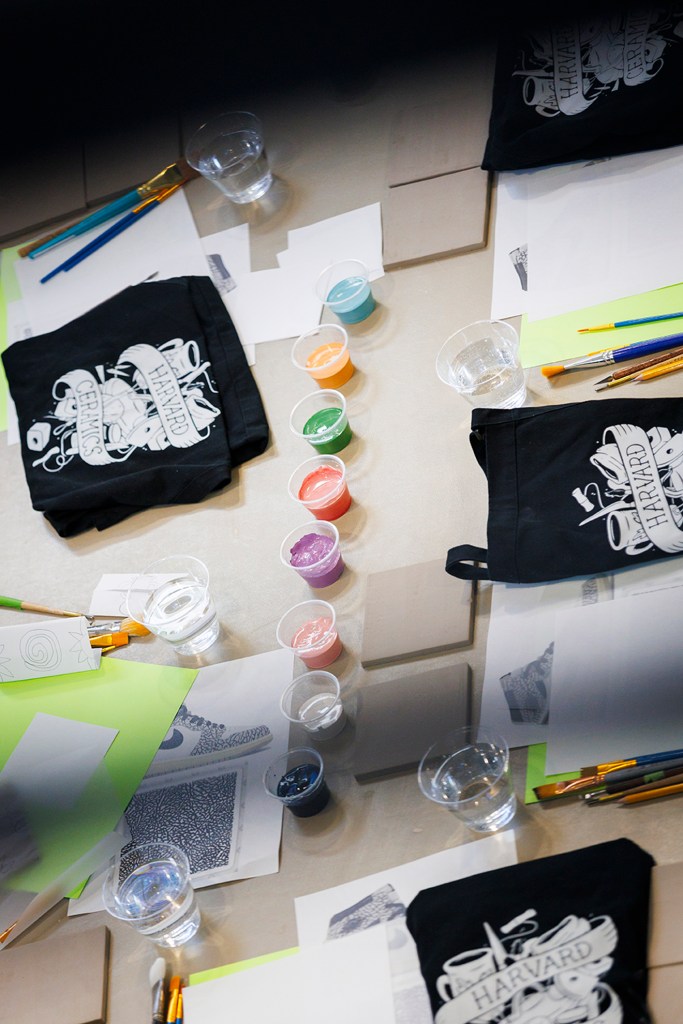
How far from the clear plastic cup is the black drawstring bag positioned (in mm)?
235

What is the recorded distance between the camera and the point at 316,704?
A: 0.99 m

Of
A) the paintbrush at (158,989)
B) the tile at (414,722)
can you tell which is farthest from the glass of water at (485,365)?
the paintbrush at (158,989)

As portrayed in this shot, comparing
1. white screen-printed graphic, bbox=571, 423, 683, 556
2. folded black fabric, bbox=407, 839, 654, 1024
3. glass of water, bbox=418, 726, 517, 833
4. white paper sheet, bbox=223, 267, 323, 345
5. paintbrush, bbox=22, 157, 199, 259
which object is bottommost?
folded black fabric, bbox=407, 839, 654, 1024

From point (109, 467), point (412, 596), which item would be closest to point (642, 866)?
point (412, 596)

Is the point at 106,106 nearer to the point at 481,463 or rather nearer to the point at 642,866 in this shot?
the point at 642,866

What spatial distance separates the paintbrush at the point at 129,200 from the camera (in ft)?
5.26

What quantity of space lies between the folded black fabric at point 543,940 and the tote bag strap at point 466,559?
0.97 ft

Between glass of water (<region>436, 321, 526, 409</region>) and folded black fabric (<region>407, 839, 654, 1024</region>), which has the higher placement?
glass of water (<region>436, 321, 526, 409</region>)

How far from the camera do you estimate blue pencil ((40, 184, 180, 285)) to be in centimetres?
159

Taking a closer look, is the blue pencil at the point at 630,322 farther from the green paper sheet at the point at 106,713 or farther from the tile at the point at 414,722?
the green paper sheet at the point at 106,713

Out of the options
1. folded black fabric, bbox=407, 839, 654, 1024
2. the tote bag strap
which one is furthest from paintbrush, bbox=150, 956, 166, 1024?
the tote bag strap

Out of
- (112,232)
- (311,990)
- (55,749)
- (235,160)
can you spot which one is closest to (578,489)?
(311,990)

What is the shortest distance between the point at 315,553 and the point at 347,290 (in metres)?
0.43

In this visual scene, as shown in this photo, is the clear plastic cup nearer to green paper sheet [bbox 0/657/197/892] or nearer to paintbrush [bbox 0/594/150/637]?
green paper sheet [bbox 0/657/197/892]
